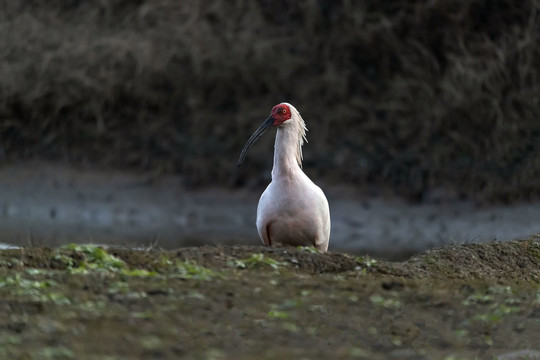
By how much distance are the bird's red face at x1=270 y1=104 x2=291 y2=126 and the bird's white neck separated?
51 mm

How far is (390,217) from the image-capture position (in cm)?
1347

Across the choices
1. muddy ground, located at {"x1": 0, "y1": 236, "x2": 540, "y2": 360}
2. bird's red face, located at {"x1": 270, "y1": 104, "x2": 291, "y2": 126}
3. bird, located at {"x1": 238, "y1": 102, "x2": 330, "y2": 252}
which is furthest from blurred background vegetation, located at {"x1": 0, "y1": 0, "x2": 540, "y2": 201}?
muddy ground, located at {"x1": 0, "y1": 236, "x2": 540, "y2": 360}

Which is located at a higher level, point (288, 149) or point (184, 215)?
point (288, 149)

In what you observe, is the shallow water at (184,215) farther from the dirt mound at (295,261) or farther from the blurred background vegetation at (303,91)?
the dirt mound at (295,261)

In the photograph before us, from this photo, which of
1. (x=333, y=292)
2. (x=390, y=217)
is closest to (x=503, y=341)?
(x=333, y=292)

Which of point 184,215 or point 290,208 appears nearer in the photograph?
point 290,208

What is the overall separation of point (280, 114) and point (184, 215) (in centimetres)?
518

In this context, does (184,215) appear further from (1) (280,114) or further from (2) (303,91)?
(1) (280,114)

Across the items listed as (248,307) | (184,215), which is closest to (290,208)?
(248,307)

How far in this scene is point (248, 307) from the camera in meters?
6.04

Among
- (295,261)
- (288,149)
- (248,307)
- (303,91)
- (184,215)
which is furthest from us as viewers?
(303,91)

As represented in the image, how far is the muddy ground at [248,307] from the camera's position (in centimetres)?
533

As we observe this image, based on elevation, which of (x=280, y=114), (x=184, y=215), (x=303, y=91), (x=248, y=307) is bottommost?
(x=184, y=215)

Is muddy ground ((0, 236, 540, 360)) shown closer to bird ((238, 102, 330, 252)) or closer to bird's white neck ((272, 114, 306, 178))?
bird ((238, 102, 330, 252))
